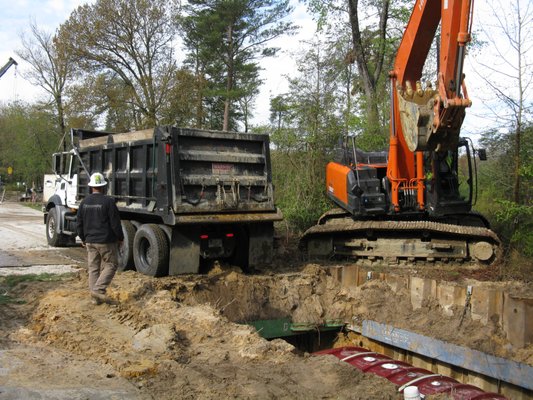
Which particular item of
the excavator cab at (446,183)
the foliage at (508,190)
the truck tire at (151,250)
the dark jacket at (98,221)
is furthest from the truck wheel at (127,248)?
the foliage at (508,190)

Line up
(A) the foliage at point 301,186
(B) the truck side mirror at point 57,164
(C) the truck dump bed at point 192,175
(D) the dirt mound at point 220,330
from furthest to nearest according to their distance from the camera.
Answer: (A) the foliage at point 301,186 → (B) the truck side mirror at point 57,164 → (C) the truck dump bed at point 192,175 → (D) the dirt mound at point 220,330

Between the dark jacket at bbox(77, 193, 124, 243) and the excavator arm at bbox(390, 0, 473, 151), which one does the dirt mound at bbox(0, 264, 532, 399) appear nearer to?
the dark jacket at bbox(77, 193, 124, 243)

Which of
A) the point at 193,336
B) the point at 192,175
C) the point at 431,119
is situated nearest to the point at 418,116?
the point at 431,119

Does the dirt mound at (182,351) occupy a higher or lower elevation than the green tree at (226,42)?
lower

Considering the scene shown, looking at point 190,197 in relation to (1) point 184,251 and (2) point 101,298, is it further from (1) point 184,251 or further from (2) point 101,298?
(2) point 101,298

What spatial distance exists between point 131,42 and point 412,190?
72.3 ft

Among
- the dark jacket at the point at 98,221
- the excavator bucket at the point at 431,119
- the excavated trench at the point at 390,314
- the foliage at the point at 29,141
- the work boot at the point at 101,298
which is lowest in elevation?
the excavated trench at the point at 390,314

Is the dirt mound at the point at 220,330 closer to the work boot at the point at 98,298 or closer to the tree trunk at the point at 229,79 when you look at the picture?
the work boot at the point at 98,298

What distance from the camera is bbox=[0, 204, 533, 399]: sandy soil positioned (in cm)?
463

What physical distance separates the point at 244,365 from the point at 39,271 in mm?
6310

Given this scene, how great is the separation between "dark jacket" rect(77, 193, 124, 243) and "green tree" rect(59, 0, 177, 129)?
812 inches

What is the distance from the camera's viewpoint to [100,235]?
7.38m

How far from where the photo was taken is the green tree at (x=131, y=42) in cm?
2780

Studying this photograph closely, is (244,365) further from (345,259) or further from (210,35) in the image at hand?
(210,35)
